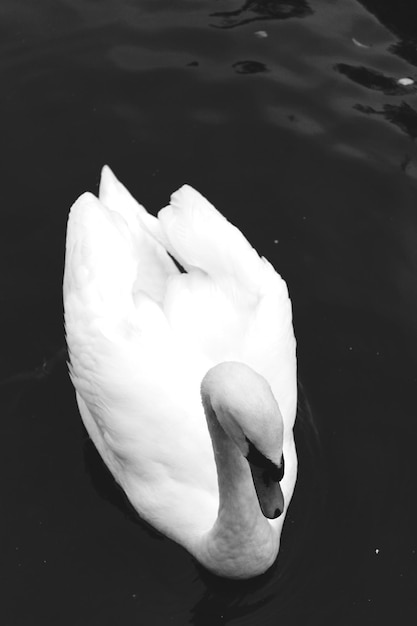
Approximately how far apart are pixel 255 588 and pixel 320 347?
5.87 ft

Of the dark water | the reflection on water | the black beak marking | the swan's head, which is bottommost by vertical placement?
the dark water

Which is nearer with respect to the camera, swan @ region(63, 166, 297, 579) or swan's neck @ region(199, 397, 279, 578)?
swan's neck @ region(199, 397, 279, 578)

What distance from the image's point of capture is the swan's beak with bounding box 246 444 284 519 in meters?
4.75

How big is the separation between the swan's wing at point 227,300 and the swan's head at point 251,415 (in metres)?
0.95

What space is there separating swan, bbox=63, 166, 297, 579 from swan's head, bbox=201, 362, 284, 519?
22 centimetres

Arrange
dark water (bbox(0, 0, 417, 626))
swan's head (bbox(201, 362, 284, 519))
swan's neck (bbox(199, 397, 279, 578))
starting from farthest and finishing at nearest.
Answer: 1. dark water (bbox(0, 0, 417, 626))
2. swan's neck (bbox(199, 397, 279, 578))
3. swan's head (bbox(201, 362, 284, 519))

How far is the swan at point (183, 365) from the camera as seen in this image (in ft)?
18.3

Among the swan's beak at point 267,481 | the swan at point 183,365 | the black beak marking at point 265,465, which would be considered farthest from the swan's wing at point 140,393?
the black beak marking at point 265,465

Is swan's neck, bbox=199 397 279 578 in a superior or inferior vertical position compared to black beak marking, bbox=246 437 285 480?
inferior

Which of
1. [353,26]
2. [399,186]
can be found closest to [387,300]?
[399,186]

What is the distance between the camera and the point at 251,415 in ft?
14.9

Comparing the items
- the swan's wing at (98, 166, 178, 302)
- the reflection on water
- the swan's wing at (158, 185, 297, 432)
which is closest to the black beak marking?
the swan's wing at (158, 185, 297, 432)

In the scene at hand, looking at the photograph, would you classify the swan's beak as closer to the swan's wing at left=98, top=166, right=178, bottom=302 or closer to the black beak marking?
the black beak marking

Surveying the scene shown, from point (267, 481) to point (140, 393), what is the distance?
1.03 metres
